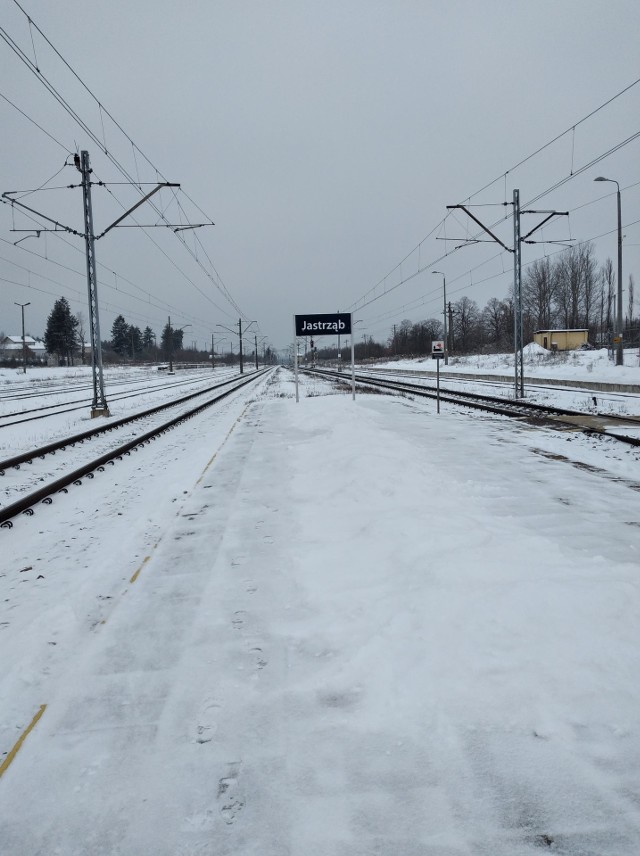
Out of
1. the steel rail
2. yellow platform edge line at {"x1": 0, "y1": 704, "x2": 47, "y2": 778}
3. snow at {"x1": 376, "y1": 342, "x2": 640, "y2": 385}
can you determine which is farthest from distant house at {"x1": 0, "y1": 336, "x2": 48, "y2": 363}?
yellow platform edge line at {"x1": 0, "y1": 704, "x2": 47, "y2": 778}

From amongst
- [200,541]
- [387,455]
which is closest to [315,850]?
[200,541]

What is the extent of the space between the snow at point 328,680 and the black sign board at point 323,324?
15505mm

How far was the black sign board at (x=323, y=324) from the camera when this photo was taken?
21733 mm

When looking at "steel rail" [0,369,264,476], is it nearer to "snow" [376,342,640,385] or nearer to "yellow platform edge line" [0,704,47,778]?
"yellow platform edge line" [0,704,47,778]

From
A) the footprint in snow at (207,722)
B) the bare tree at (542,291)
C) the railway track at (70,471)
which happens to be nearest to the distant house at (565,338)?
the bare tree at (542,291)

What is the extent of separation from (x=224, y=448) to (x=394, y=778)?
9.92 meters

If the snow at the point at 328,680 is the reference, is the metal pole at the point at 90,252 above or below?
above

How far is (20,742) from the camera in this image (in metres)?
2.82

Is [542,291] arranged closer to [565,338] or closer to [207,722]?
[565,338]

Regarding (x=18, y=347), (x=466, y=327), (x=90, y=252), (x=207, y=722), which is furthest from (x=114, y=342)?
(x=207, y=722)

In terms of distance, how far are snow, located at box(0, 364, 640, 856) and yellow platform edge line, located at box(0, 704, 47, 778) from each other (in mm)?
43

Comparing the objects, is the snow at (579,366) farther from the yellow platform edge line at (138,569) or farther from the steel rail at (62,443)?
the yellow platform edge line at (138,569)

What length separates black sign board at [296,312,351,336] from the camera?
856 inches

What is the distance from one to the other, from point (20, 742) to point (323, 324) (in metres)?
20.0
